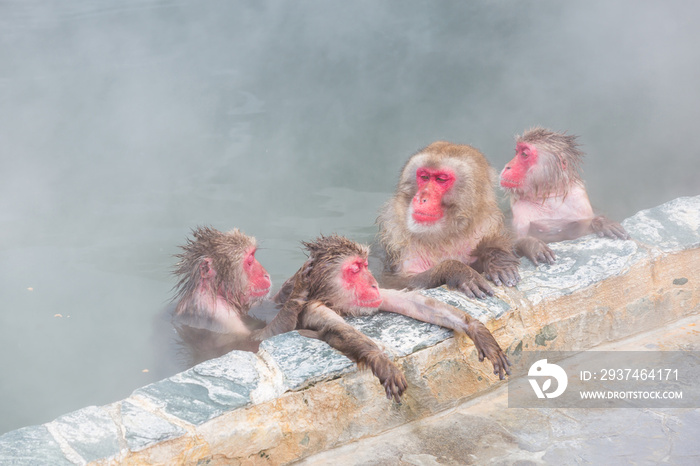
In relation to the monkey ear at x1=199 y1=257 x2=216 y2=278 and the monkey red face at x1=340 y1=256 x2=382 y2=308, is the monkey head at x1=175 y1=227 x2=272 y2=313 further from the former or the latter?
the monkey red face at x1=340 y1=256 x2=382 y2=308

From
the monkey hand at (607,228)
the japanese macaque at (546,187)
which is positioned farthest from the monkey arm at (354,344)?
the japanese macaque at (546,187)

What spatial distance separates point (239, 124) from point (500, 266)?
21.0 feet

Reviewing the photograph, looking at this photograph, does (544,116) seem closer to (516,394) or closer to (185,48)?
(185,48)

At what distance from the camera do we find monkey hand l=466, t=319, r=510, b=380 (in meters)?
3.46

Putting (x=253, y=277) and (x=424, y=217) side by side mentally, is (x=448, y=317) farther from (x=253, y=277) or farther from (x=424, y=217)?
(x=253, y=277)

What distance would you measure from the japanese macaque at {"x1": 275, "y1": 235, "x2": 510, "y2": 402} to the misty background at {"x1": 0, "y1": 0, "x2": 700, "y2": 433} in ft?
4.36

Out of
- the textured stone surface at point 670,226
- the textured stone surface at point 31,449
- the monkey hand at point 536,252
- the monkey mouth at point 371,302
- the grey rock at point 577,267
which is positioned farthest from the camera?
the textured stone surface at point 670,226

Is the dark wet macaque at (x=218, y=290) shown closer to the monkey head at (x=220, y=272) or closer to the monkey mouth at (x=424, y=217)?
the monkey head at (x=220, y=272)

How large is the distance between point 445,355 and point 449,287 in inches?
23.0

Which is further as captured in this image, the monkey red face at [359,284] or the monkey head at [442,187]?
the monkey head at [442,187]

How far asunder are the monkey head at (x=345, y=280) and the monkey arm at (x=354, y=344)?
4.1 inches

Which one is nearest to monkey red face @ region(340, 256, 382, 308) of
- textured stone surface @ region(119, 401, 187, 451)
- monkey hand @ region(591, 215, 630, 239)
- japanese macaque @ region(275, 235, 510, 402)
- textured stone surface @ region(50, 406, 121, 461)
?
japanese macaque @ region(275, 235, 510, 402)

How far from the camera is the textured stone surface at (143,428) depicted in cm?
284

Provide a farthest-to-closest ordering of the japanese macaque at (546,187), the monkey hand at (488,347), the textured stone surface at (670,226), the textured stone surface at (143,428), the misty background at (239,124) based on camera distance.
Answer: the misty background at (239,124) → the japanese macaque at (546,187) → the textured stone surface at (670,226) → the monkey hand at (488,347) → the textured stone surface at (143,428)
